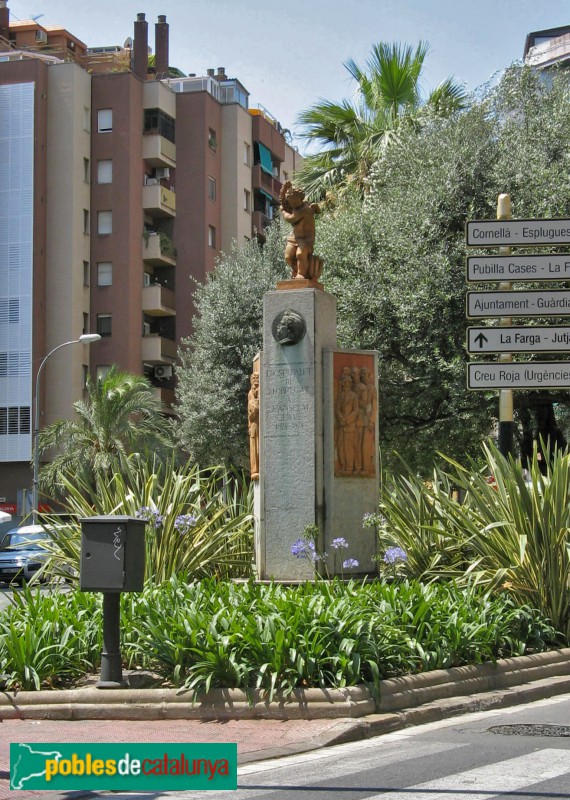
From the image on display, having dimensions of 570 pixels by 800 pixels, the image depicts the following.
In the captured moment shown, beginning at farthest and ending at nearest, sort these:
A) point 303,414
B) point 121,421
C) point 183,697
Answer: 1. point 121,421
2. point 303,414
3. point 183,697

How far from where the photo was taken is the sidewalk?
784 centimetres

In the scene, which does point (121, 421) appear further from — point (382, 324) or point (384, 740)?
point (384, 740)

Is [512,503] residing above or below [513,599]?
above

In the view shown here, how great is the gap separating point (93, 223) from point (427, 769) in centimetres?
4236

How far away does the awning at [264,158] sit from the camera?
55625mm

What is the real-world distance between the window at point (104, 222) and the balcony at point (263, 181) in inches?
392

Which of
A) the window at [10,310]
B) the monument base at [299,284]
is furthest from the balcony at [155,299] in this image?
the monument base at [299,284]

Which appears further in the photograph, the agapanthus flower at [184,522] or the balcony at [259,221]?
the balcony at [259,221]

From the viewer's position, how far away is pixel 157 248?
4819 cm

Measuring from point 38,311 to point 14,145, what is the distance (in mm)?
6289

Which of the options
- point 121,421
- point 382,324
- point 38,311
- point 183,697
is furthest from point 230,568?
point 38,311

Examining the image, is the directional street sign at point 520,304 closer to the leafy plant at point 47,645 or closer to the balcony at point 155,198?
the leafy plant at point 47,645

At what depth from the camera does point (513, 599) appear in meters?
11.4

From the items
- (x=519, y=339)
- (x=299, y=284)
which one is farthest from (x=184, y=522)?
(x=519, y=339)
